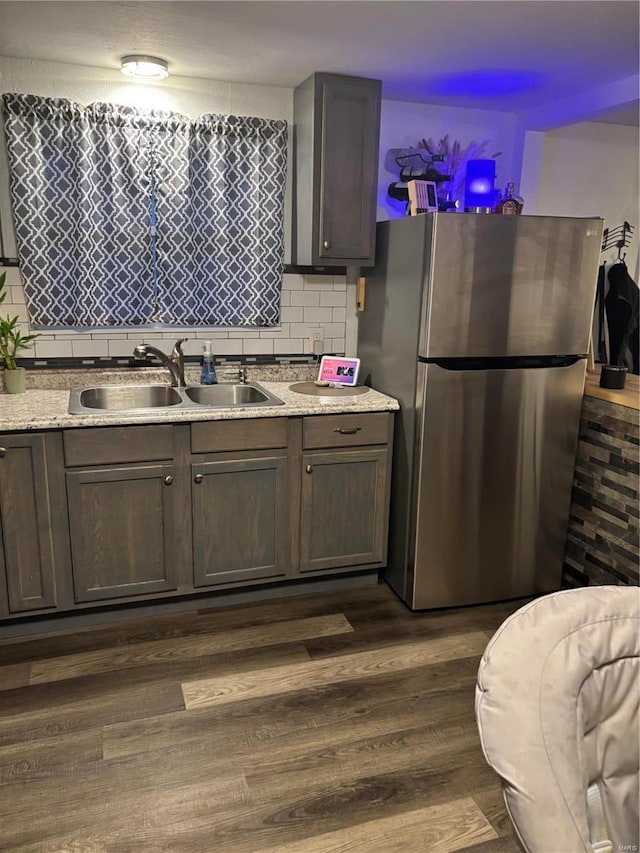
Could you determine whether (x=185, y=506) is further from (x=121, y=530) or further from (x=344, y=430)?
(x=344, y=430)

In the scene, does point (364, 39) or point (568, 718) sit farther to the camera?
point (364, 39)

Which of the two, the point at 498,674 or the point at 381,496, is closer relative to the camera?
the point at 498,674

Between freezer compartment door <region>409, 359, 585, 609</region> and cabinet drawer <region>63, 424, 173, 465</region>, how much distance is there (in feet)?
3.51

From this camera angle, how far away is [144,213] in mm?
3045

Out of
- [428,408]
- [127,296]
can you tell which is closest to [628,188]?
[428,408]

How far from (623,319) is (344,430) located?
2.09 m

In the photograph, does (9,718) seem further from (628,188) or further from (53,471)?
(628,188)

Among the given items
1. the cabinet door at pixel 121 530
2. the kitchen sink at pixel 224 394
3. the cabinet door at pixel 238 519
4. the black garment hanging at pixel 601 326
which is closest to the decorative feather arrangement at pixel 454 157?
the black garment hanging at pixel 601 326

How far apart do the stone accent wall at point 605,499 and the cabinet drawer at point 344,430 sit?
92 cm

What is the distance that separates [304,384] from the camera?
130 inches

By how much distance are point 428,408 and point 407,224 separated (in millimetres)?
782

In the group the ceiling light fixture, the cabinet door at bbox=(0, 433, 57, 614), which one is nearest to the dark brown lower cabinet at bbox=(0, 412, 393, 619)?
the cabinet door at bbox=(0, 433, 57, 614)

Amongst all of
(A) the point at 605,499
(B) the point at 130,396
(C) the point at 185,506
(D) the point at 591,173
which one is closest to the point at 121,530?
(C) the point at 185,506

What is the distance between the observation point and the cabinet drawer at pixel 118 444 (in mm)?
2564
